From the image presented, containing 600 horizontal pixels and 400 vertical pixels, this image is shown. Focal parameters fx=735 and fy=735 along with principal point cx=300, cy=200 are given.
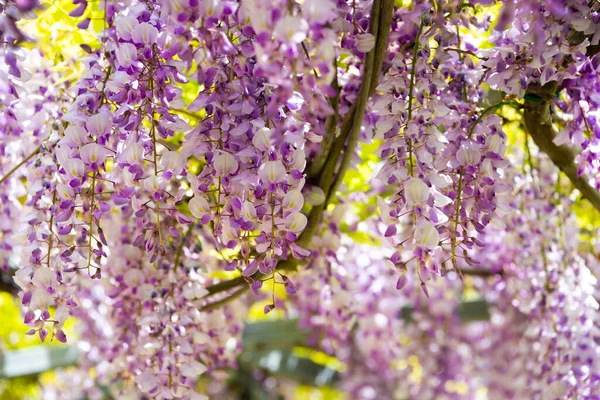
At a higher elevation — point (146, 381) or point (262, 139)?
point (262, 139)

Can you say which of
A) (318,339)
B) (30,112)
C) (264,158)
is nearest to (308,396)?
(318,339)

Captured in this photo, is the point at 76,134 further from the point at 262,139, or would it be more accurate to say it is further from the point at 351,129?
the point at 351,129

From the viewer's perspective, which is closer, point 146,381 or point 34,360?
point 146,381

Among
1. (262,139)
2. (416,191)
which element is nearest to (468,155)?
(416,191)

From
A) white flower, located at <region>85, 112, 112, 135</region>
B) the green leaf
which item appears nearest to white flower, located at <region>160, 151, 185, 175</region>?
white flower, located at <region>85, 112, 112, 135</region>

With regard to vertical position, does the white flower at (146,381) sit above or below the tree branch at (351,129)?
below

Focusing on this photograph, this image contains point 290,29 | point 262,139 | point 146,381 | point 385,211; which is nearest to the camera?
point 290,29

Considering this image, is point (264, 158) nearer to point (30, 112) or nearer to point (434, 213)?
point (434, 213)

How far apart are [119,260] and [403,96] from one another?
2.45 feet

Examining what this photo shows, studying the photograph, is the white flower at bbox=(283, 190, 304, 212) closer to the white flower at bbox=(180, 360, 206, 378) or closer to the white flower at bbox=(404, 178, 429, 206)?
the white flower at bbox=(404, 178, 429, 206)

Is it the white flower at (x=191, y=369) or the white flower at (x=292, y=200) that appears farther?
the white flower at (x=191, y=369)

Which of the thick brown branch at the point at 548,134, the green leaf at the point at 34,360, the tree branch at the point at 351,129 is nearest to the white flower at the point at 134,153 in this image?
the tree branch at the point at 351,129

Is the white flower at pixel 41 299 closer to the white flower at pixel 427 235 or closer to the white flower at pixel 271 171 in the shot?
the white flower at pixel 271 171

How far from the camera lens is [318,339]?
9.77 ft
